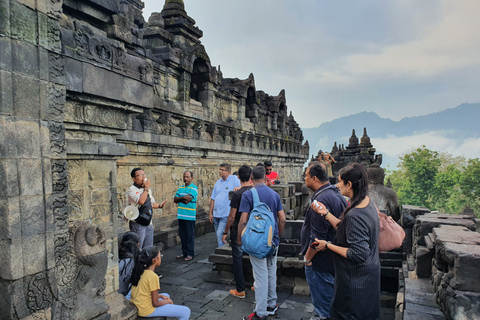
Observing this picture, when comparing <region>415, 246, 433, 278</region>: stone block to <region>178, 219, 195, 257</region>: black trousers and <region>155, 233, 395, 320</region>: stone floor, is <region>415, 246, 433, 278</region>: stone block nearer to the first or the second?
<region>155, 233, 395, 320</region>: stone floor

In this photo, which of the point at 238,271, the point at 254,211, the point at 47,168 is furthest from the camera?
the point at 238,271

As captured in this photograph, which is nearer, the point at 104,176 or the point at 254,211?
the point at 104,176

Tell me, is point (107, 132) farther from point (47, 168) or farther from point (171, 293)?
point (171, 293)

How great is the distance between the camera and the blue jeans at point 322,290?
3348 mm

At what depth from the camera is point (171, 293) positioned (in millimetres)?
5086

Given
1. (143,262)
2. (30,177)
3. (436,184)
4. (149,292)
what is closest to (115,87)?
(30,177)

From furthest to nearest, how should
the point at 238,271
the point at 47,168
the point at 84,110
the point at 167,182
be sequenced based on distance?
the point at 167,182, the point at 238,271, the point at 84,110, the point at 47,168

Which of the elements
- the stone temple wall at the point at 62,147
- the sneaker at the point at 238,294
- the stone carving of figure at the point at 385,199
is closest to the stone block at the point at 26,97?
the stone temple wall at the point at 62,147

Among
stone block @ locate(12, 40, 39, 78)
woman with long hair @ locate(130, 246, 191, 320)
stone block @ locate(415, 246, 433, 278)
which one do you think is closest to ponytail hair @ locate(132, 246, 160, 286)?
woman with long hair @ locate(130, 246, 191, 320)

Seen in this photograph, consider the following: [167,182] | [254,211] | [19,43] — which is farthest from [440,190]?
[19,43]

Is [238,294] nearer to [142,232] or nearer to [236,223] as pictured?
[236,223]

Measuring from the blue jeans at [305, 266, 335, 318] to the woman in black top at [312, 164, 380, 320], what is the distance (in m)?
0.63

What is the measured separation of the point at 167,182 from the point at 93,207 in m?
5.80

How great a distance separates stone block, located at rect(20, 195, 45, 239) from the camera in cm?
233
